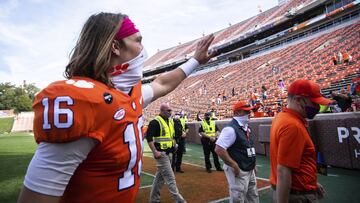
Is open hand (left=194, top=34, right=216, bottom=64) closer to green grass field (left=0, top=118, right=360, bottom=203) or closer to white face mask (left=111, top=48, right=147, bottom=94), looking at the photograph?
white face mask (left=111, top=48, right=147, bottom=94)

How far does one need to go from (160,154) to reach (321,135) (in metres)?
5.22

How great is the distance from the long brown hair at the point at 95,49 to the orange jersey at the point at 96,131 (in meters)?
0.09

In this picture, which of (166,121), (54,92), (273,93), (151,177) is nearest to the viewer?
(54,92)

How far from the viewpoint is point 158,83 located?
207 centimetres

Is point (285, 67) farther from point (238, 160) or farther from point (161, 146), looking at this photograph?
point (238, 160)

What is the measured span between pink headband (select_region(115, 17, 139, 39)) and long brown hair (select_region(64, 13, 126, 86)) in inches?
0.8

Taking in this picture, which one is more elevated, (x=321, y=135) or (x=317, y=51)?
(x=317, y=51)

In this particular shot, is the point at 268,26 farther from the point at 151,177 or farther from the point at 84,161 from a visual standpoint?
the point at 84,161

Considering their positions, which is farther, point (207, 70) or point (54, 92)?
point (207, 70)

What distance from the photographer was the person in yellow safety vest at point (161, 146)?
5.50 meters

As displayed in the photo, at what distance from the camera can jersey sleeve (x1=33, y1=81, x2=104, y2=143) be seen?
0.98 m

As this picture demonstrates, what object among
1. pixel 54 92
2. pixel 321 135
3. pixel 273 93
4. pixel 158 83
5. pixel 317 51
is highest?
pixel 317 51

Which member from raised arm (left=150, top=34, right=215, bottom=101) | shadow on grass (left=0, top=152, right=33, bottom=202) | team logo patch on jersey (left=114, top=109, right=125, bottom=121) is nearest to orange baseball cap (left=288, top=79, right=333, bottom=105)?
raised arm (left=150, top=34, right=215, bottom=101)

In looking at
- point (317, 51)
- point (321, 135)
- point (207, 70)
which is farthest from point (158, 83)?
point (207, 70)
